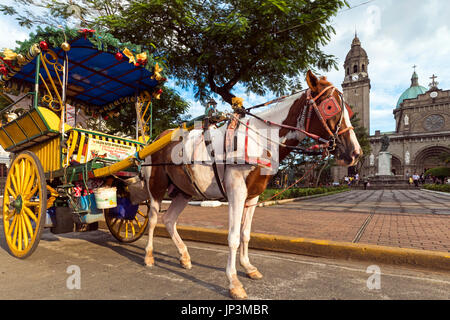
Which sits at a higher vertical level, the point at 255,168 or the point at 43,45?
the point at 43,45

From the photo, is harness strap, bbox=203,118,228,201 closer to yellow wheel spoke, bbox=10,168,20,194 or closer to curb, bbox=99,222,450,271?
curb, bbox=99,222,450,271

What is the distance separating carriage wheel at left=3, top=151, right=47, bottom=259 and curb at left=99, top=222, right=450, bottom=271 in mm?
2663

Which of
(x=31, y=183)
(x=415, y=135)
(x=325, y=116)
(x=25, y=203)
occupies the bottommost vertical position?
(x=25, y=203)

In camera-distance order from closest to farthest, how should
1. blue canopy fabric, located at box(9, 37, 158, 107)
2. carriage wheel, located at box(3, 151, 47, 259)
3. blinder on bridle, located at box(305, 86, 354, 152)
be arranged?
blinder on bridle, located at box(305, 86, 354, 152) → carriage wheel, located at box(3, 151, 47, 259) → blue canopy fabric, located at box(9, 37, 158, 107)

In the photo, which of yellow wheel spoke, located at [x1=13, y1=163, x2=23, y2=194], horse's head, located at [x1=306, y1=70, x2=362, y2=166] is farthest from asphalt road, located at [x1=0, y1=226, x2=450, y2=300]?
horse's head, located at [x1=306, y1=70, x2=362, y2=166]

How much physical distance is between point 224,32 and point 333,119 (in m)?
7.55

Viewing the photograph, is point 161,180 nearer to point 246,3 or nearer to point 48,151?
point 48,151

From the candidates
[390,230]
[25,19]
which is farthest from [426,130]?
[25,19]

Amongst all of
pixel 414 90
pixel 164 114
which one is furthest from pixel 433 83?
pixel 164 114

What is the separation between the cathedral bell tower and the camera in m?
66.1

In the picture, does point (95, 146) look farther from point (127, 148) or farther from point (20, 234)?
point (20, 234)
